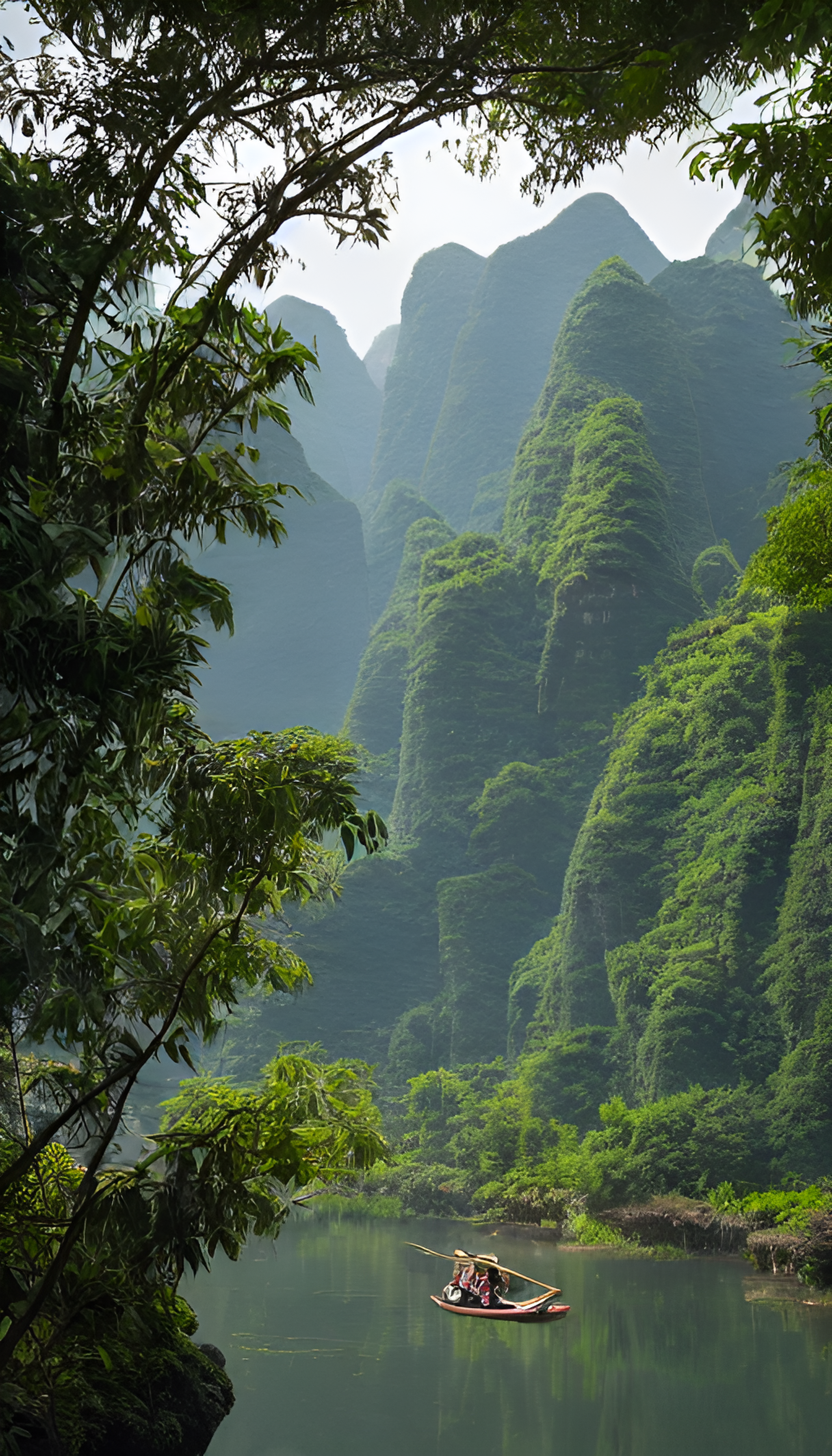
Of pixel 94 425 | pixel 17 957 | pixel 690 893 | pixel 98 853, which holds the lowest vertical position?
pixel 17 957

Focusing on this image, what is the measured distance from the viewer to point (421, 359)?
7406 centimetres

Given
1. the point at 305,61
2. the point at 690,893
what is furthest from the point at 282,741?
the point at 690,893

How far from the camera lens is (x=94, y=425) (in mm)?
3811

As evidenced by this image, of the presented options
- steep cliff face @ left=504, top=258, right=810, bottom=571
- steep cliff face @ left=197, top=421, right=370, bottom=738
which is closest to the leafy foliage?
steep cliff face @ left=504, top=258, right=810, bottom=571

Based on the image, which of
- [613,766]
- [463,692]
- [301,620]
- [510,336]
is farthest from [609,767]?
[510,336]

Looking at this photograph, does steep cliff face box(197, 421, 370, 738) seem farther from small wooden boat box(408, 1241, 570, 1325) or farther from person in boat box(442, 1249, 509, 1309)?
small wooden boat box(408, 1241, 570, 1325)

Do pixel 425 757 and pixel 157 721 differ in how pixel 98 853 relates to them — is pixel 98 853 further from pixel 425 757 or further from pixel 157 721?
pixel 425 757

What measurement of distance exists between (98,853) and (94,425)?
1.55m

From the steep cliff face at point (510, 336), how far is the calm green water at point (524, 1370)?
51.1m

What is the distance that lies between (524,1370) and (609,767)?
22.2 meters

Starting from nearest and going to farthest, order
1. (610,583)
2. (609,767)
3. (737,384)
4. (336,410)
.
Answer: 1. (609,767)
2. (610,583)
3. (737,384)
4. (336,410)

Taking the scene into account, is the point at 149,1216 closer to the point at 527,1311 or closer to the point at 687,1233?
the point at 527,1311

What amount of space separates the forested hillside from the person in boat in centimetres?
931

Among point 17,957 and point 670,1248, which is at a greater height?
point 17,957
